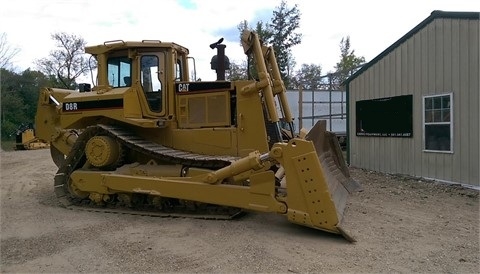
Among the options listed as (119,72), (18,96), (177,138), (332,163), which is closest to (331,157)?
(332,163)

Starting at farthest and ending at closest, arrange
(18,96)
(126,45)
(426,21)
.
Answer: (18,96) → (426,21) → (126,45)

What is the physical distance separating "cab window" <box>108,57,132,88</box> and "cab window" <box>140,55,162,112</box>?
27 cm

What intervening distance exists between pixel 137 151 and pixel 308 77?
26752 mm

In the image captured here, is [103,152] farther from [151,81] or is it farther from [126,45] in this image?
[126,45]

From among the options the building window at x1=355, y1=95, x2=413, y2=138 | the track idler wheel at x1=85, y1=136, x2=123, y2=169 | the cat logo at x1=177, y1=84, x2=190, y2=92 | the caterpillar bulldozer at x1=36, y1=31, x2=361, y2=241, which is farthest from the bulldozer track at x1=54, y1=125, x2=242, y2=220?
the building window at x1=355, y1=95, x2=413, y2=138

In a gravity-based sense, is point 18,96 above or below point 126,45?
above

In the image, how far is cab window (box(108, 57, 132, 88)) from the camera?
720 centimetres

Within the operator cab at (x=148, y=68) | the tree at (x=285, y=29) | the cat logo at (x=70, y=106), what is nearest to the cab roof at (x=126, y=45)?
the operator cab at (x=148, y=68)

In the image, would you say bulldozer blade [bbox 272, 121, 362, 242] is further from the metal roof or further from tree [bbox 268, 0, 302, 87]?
tree [bbox 268, 0, 302, 87]

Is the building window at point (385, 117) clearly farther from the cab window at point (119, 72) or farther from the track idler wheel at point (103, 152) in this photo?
the track idler wheel at point (103, 152)

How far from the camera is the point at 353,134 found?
12172 millimetres

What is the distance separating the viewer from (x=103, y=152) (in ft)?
22.1

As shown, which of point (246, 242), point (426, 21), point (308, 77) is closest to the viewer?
point (246, 242)

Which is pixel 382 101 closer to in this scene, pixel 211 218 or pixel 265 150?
pixel 265 150
